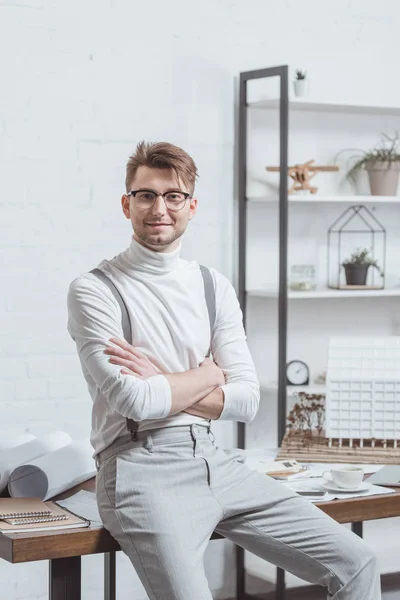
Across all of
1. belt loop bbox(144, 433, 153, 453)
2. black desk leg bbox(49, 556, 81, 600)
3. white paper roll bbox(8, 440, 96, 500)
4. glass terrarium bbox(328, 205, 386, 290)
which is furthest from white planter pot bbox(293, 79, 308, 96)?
black desk leg bbox(49, 556, 81, 600)

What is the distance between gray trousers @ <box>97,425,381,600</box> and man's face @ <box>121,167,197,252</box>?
0.46m

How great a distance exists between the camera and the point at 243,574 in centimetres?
387

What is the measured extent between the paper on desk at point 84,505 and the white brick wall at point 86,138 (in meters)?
1.12

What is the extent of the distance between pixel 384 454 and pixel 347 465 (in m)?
0.15

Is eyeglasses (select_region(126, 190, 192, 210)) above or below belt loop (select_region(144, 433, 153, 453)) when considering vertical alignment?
above

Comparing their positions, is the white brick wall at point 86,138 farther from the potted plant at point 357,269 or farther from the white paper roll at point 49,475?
the white paper roll at point 49,475

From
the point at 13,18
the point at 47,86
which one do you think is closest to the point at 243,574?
the point at 47,86

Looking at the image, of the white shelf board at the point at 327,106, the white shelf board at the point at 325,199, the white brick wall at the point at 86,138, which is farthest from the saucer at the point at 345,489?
the white shelf board at the point at 327,106

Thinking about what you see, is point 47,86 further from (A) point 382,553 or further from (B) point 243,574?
(A) point 382,553

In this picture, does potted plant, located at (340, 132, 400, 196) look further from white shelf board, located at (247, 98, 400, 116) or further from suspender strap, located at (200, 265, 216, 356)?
suspender strap, located at (200, 265, 216, 356)

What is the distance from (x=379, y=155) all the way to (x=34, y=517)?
2436 millimetres

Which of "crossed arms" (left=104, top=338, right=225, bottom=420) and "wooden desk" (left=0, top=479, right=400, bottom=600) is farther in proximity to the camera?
"crossed arms" (left=104, top=338, right=225, bottom=420)

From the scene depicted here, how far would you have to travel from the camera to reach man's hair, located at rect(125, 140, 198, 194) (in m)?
2.31

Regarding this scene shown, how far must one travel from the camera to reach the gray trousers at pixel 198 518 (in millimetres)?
2043
